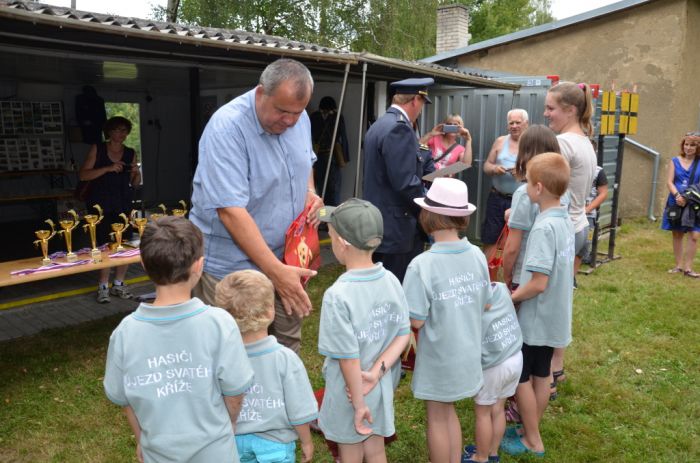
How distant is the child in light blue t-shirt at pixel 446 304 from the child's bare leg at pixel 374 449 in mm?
304

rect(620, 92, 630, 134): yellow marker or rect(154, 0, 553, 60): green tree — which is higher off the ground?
rect(154, 0, 553, 60): green tree

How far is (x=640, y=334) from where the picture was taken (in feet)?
16.1

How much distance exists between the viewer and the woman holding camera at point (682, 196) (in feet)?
22.2

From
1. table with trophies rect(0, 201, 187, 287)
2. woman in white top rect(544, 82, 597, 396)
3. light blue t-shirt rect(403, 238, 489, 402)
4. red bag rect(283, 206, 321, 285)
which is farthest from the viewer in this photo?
table with trophies rect(0, 201, 187, 287)

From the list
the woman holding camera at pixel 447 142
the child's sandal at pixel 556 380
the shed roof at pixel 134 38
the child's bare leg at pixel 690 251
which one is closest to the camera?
the shed roof at pixel 134 38

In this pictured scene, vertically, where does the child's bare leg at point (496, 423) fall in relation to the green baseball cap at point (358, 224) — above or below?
below

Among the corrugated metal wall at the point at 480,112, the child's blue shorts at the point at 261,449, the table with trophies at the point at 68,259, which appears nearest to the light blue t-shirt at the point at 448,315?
the child's blue shorts at the point at 261,449

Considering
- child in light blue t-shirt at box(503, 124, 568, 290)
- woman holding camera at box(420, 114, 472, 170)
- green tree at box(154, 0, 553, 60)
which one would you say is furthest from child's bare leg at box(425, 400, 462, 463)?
green tree at box(154, 0, 553, 60)

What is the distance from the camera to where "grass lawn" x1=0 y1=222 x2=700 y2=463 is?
320cm

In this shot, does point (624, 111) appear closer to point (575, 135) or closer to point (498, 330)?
point (575, 135)

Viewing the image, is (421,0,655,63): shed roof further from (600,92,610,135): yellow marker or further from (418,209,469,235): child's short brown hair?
(418,209,469,235): child's short brown hair

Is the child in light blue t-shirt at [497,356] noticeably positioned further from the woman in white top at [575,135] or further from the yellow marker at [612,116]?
the yellow marker at [612,116]

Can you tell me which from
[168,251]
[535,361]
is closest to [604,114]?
[535,361]

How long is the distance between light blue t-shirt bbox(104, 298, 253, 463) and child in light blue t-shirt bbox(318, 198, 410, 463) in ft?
1.40
